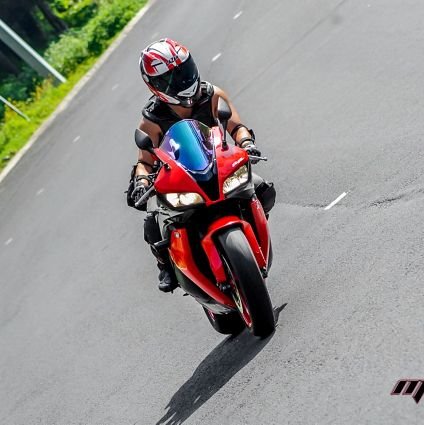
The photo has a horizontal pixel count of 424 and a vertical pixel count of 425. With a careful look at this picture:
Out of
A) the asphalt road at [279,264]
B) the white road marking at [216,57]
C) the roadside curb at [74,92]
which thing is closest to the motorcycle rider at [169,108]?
the asphalt road at [279,264]

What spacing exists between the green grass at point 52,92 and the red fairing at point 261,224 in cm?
1798

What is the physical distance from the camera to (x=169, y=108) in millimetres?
7996

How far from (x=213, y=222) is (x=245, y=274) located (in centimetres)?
52

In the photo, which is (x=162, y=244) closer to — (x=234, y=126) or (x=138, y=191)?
(x=138, y=191)

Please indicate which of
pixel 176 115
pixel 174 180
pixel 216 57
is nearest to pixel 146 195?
pixel 174 180

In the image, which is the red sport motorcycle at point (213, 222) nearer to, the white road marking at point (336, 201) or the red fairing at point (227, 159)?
the red fairing at point (227, 159)

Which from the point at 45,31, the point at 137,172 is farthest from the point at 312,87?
the point at 45,31

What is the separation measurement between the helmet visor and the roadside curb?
15.5 m

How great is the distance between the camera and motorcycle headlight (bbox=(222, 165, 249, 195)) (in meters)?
6.51

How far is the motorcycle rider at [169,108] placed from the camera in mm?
7367

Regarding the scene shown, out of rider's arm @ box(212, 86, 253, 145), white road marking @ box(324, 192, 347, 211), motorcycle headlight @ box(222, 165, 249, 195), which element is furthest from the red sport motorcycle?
white road marking @ box(324, 192, 347, 211)

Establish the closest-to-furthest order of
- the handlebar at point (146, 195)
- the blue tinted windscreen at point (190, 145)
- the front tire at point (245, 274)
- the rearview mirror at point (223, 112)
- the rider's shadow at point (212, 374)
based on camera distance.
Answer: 1. the front tire at point (245, 274)
2. the blue tinted windscreen at point (190, 145)
3. the rider's shadow at point (212, 374)
4. the handlebar at point (146, 195)
5. the rearview mirror at point (223, 112)

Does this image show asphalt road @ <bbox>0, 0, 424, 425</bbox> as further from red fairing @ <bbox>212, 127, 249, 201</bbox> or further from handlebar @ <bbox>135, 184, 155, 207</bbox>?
handlebar @ <bbox>135, 184, 155, 207</bbox>

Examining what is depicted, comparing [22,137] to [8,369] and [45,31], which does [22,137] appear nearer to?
[8,369]
